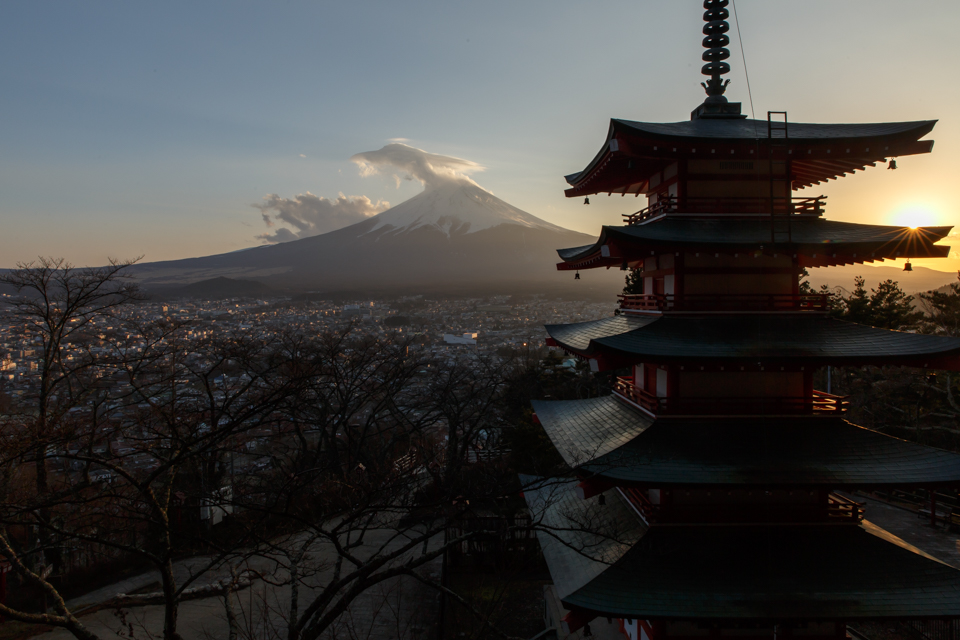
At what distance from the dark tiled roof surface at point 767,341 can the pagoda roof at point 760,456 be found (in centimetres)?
117

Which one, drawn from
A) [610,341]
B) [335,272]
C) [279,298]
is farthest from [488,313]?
[610,341]

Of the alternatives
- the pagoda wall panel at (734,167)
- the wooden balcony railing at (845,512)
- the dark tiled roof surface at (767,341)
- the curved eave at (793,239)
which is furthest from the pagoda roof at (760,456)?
the pagoda wall panel at (734,167)

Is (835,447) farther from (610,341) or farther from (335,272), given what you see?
(335,272)

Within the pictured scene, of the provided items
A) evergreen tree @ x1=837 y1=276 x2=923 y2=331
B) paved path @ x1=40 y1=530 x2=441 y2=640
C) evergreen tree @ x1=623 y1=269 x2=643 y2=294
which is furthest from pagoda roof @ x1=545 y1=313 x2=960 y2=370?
evergreen tree @ x1=837 y1=276 x2=923 y2=331

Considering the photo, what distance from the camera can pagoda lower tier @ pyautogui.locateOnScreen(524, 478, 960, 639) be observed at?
6059 mm

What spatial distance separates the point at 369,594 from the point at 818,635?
31.5ft

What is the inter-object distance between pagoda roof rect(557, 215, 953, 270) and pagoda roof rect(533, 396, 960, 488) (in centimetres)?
255

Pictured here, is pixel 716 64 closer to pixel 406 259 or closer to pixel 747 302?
pixel 747 302

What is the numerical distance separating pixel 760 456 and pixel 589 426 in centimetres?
292

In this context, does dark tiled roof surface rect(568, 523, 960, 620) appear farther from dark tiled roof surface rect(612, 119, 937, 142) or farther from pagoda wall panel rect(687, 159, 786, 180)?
dark tiled roof surface rect(612, 119, 937, 142)

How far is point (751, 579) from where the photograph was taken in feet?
21.4

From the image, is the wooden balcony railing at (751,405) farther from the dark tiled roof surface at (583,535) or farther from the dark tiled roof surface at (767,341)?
the dark tiled roof surface at (583,535)

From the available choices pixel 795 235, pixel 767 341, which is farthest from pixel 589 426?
pixel 795 235

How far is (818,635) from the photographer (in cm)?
717
